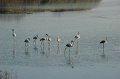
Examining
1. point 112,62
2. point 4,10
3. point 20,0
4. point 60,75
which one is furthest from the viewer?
point 20,0

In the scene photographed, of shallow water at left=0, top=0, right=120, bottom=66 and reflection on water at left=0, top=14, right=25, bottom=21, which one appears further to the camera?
reflection on water at left=0, top=14, right=25, bottom=21

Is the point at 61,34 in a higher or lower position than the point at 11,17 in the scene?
lower

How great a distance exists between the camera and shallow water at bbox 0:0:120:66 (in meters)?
15.5

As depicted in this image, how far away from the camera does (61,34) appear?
20953 mm

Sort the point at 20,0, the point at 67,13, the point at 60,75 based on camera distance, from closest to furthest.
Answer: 1. the point at 60,75
2. the point at 67,13
3. the point at 20,0

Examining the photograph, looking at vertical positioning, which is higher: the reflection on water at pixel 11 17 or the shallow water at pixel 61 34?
the reflection on water at pixel 11 17

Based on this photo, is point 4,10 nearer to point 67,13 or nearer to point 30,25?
point 67,13

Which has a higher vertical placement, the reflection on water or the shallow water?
the reflection on water

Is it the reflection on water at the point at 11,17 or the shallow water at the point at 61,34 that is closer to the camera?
the shallow water at the point at 61,34

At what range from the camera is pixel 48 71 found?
14.0 metres

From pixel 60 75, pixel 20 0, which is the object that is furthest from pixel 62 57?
pixel 20 0

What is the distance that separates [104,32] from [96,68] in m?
7.53

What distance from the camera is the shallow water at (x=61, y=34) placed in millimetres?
15548

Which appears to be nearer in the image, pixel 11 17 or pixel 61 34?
pixel 61 34
